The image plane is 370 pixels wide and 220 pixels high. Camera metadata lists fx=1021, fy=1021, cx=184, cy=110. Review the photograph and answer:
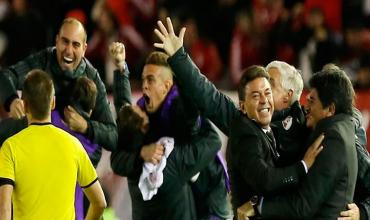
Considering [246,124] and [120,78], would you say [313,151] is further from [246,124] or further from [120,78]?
[120,78]

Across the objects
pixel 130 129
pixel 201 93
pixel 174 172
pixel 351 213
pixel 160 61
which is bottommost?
pixel 351 213

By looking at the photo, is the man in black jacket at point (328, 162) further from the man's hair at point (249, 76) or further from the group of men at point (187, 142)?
the man's hair at point (249, 76)

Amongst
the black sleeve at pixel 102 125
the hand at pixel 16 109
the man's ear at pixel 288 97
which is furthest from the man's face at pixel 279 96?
the hand at pixel 16 109

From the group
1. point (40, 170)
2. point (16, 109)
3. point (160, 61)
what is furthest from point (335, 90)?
point (16, 109)

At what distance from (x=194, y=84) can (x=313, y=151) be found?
2.94 ft

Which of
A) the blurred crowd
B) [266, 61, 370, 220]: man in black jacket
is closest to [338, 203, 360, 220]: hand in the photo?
[266, 61, 370, 220]: man in black jacket

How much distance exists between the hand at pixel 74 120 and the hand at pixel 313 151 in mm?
1851

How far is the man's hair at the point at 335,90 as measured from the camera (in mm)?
5090

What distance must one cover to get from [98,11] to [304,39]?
266cm

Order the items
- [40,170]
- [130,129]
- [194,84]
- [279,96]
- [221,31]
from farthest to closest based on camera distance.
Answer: [221,31], [130,129], [279,96], [194,84], [40,170]

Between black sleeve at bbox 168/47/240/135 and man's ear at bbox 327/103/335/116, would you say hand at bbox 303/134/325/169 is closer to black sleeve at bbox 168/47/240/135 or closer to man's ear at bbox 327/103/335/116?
man's ear at bbox 327/103/335/116

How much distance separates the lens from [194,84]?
5.60 meters

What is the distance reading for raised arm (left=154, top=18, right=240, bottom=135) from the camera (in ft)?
18.3

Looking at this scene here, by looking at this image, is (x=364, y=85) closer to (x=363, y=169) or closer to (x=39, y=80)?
(x=363, y=169)
